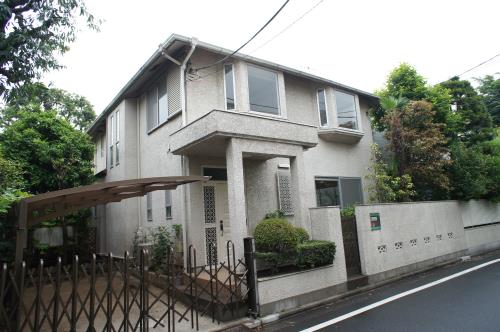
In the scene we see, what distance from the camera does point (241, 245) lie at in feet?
23.8

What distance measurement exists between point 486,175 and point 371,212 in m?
8.23

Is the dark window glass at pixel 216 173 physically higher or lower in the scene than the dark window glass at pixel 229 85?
lower

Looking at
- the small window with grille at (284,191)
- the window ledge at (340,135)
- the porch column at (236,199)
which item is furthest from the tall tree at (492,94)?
the porch column at (236,199)

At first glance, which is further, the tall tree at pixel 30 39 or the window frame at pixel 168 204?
the window frame at pixel 168 204

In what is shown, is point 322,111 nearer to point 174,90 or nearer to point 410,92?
point 410,92

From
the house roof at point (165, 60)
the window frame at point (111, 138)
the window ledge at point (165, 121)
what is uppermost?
the house roof at point (165, 60)

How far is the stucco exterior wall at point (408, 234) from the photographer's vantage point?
9.41 metres

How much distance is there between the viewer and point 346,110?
13.6 metres

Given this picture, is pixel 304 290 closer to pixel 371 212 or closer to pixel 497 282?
pixel 371 212

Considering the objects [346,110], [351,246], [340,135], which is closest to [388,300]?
[351,246]

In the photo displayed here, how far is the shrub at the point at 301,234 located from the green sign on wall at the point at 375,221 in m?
2.51

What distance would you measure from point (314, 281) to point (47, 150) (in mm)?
11109

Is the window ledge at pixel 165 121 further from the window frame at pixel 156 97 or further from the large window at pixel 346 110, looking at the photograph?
the large window at pixel 346 110

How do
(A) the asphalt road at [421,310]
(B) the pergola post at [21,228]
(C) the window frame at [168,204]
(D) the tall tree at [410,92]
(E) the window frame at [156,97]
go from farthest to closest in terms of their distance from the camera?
(D) the tall tree at [410,92] → (E) the window frame at [156,97] → (C) the window frame at [168,204] → (A) the asphalt road at [421,310] → (B) the pergola post at [21,228]
